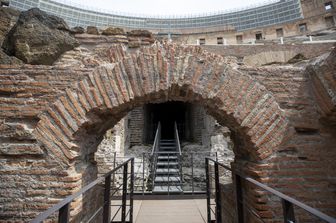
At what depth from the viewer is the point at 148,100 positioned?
2.64m

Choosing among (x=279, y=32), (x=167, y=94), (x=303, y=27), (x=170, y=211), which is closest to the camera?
(x=167, y=94)

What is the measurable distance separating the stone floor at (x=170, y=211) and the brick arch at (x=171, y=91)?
2.59m

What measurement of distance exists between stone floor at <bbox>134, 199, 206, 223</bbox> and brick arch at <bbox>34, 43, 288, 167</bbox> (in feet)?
8.49

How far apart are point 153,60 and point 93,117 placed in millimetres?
992

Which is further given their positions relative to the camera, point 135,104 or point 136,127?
point 136,127

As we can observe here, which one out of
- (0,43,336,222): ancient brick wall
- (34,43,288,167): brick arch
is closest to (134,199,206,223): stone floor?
(0,43,336,222): ancient brick wall

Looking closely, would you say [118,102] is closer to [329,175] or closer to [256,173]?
[256,173]

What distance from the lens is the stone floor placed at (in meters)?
4.36

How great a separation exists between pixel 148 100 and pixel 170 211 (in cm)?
337

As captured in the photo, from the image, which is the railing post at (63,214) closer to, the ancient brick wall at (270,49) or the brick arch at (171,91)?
the brick arch at (171,91)

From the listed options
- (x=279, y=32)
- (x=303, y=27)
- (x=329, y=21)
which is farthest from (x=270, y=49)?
(x=329, y=21)

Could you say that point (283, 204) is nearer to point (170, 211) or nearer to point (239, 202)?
point (239, 202)

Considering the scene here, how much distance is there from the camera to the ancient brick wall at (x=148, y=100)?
7.30 ft

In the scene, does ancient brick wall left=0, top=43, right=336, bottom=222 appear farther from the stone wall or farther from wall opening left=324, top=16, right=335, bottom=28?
wall opening left=324, top=16, right=335, bottom=28
